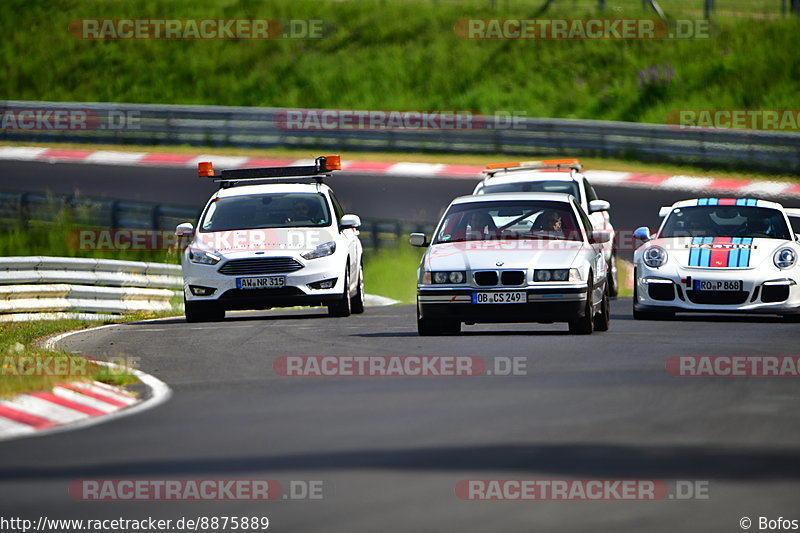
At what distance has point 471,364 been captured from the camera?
37.7ft

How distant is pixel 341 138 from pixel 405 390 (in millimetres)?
22282

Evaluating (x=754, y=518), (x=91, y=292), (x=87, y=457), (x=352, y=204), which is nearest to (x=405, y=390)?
(x=87, y=457)

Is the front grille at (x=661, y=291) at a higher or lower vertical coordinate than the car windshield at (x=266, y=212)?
lower

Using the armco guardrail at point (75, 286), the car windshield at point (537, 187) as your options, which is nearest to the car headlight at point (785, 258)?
the car windshield at point (537, 187)

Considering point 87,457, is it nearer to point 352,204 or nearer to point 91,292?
point 91,292

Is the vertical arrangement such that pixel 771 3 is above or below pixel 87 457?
above

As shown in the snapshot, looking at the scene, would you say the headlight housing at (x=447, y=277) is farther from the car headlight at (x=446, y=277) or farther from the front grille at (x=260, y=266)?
the front grille at (x=260, y=266)

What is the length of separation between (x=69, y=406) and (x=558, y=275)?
5195 mm

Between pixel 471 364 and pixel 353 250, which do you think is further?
pixel 353 250

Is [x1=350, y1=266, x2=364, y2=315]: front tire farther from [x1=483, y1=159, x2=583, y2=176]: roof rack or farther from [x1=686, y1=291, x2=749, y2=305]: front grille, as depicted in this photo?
[x1=686, y1=291, x2=749, y2=305]: front grille

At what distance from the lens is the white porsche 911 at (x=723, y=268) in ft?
49.0

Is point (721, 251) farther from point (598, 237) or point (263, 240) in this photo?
point (263, 240)

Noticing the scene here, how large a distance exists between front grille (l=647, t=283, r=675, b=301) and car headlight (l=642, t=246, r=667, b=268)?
0.68ft

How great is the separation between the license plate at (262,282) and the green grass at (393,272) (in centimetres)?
687
